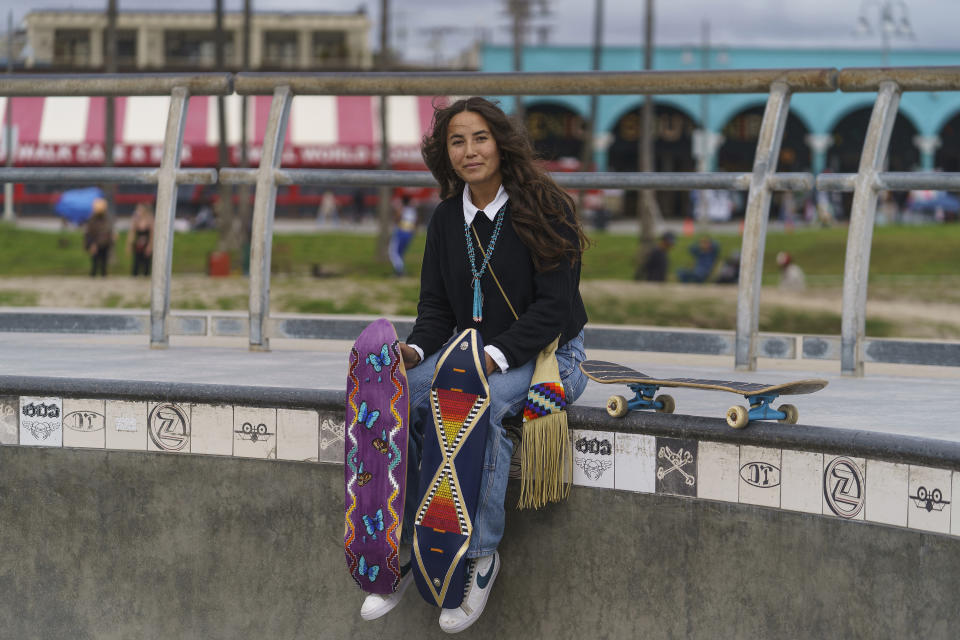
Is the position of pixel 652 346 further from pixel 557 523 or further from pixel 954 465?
pixel 954 465

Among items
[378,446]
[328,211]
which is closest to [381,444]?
[378,446]

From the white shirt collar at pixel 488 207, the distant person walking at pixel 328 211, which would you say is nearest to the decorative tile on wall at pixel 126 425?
the white shirt collar at pixel 488 207

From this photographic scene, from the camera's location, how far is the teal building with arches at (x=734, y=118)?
2013 inches

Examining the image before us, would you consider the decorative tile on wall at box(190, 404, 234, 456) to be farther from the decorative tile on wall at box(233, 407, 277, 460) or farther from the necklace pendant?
the necklace pendant

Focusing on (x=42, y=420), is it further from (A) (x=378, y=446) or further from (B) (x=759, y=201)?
(B) (x=759, y=201)

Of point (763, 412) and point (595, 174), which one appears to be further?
point (595, 174)

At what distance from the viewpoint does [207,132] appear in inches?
1802

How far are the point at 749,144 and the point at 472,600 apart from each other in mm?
55251

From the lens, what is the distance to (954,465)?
303cm

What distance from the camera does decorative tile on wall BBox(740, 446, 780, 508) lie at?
131 inches

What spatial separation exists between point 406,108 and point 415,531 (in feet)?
143

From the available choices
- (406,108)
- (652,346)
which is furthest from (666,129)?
(652,346)

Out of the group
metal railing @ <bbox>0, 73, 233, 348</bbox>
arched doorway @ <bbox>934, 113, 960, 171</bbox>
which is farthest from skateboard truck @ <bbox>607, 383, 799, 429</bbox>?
arched doorway @ <bbox>934, 113, 960, 171</bbox>

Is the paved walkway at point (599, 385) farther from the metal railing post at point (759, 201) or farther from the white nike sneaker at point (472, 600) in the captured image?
the white nike sneaker at point (472, 600)
